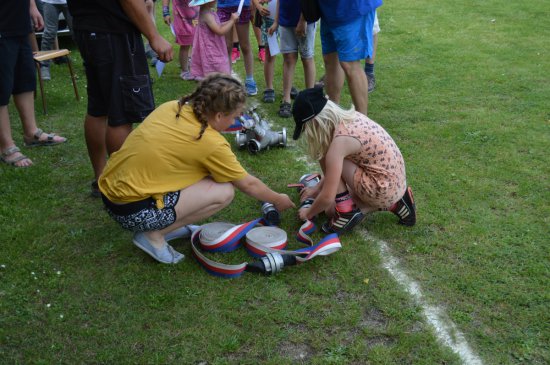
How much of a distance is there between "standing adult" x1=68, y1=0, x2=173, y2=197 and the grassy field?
0.81 meters

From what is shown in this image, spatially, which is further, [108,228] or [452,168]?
[452,168]

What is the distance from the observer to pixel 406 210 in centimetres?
354

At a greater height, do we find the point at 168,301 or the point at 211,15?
the point at 211,15

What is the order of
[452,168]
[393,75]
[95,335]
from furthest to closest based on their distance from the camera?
1. [393,75]
2. [452,168]
3. [95,335]

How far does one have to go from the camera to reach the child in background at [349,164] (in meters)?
3.23

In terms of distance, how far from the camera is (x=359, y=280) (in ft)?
10.2

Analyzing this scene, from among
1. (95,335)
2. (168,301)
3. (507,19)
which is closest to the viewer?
(95,335)

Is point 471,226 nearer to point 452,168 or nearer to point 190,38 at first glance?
point 452,168

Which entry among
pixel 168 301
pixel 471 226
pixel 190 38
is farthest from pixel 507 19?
pixel 168 301

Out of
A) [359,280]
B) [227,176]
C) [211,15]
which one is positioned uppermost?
[211,15]

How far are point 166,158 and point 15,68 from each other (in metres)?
2.52

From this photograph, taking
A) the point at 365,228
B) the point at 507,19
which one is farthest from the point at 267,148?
the point at 507,19

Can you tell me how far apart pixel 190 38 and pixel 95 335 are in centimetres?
516

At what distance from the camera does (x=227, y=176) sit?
10.3ft
